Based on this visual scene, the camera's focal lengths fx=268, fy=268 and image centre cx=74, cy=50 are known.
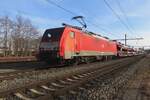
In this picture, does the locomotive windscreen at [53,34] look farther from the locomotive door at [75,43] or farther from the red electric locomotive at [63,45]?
the locomotive door at [75,43]

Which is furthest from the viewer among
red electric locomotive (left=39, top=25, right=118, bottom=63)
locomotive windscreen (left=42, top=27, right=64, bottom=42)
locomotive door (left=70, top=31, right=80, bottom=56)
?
locomotive door (left=70, top=31, right=80, bottom=56)

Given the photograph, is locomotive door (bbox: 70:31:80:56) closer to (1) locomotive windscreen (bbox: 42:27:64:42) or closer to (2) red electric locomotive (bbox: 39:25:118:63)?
(2) red electric locomotive (bbox: 39:25:118:63)

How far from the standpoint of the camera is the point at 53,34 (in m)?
20.8

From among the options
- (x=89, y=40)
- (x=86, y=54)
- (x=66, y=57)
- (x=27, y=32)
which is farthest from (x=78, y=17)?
(x=27, y=32)

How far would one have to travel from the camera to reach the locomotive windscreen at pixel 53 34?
20.4 meters

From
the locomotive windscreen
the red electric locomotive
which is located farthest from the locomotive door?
the locomotive windscreen

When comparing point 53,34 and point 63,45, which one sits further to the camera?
point 53,34

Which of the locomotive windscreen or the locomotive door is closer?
the locomotive windscreen

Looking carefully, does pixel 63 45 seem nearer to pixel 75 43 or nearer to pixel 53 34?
pixel 53 34

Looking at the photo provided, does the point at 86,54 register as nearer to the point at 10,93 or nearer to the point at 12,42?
the point at 10,93

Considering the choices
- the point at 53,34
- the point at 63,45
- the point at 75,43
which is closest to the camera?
the point at 63,45

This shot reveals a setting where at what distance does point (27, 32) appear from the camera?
91812mm

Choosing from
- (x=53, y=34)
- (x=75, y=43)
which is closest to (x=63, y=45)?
(x=53, y=34)

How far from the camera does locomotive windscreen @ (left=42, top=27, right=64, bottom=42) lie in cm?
2036
